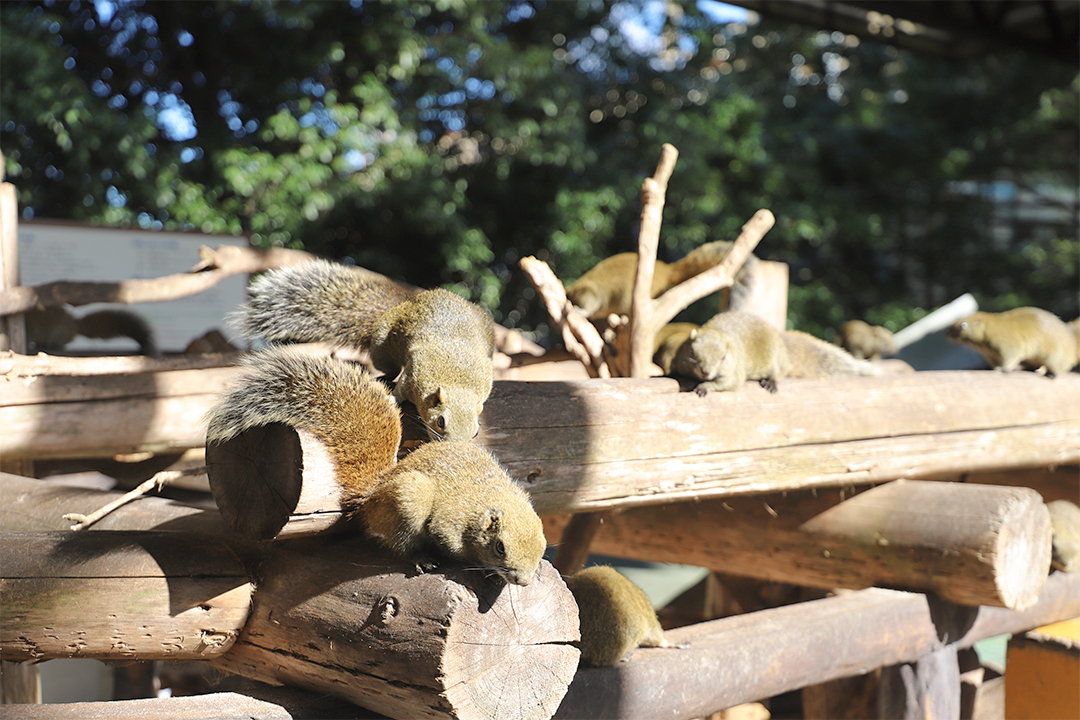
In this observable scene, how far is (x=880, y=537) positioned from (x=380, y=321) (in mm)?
1782

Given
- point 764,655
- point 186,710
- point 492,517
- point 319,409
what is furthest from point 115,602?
point 764,655

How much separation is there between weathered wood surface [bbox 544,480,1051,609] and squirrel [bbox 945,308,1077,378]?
1.03 meters

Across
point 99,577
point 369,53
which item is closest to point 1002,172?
point 369,53

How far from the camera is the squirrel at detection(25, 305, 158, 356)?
4.03 meters

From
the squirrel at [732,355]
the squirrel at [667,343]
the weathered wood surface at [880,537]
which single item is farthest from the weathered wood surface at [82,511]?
the weathered wood surface at [880,537]

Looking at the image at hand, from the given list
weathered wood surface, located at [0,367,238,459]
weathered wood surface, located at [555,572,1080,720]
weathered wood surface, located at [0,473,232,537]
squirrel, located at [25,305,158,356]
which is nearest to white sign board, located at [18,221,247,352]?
squirrel, located at [25,305,158,356]

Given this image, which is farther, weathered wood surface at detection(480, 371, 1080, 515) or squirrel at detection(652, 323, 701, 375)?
squirrel at detection(652, 323, 701, 375)

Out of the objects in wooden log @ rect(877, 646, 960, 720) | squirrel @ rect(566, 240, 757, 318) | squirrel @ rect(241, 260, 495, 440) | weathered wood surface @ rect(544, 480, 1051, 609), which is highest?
squirrel @ rect(566, 240, 757, 318)

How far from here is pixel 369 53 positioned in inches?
307

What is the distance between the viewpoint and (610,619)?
78.4 inches

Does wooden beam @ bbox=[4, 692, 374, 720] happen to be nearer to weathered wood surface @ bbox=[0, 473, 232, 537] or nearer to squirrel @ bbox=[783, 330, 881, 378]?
weathered wood surface @ bbox=[0, 473, 232, 537]

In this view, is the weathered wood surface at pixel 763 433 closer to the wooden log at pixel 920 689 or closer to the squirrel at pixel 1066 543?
the squirrel at pixel 1066 543

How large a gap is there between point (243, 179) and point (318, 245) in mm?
1260

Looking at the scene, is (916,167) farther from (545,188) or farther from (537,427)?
(537,427)
